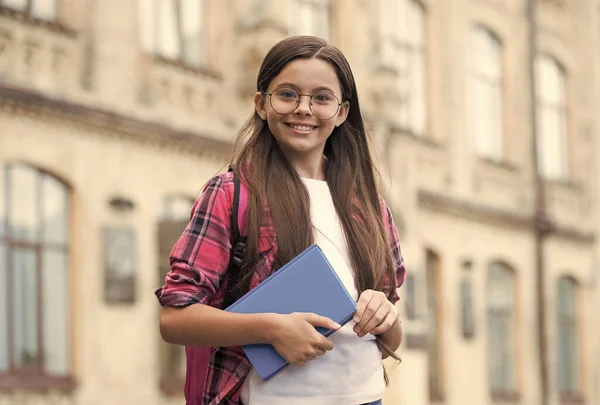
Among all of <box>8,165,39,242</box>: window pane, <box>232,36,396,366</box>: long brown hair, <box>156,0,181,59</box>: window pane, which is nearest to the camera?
<box>232,36,396,366</box>: long brown hair

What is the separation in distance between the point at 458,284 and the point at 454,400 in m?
1.84

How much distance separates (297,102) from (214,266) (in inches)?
17.7

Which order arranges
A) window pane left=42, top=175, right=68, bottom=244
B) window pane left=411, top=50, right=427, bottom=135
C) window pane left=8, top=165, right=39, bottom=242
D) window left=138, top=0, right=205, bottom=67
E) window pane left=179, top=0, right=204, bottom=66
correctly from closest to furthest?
1. window pane left=8, top=165, right=39, bottom=242
2. window pane left=42, top=175, right=68, bottom=244
3. window left=138, top=0, right=205, bottom=67
4. window pane left=179, top=0, right=204, bottom=66
5. window pane left=411, top=50, right=427, bottom=135

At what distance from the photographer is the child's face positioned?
305 cm

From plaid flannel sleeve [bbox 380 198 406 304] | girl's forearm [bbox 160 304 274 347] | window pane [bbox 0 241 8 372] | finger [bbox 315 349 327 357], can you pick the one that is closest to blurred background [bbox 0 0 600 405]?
window pane [bbox 0 241 8 372]

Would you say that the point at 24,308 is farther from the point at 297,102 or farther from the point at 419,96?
the point at 419,96

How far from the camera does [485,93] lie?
22.7m

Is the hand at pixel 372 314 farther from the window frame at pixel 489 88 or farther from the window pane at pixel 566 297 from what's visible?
the window pane at pixel 566 297

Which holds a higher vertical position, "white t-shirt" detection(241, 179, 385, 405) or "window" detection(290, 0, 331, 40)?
"window" detection(290, 0, 331, 40)

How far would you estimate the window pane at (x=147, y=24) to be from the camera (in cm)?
Result: 1420

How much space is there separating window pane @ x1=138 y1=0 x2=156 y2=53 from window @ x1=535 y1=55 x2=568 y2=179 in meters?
11.2

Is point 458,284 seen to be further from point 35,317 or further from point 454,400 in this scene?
point 35,317

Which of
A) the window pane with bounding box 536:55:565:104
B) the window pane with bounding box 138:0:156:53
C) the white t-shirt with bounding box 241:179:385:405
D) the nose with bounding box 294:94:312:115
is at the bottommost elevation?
the white t-shirt with bounding box 241:179:385:405

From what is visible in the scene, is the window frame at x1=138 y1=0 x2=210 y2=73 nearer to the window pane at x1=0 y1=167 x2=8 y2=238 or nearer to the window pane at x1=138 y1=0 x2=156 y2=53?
the window pane at x1=138 y1=0 x2=156 y2=53
